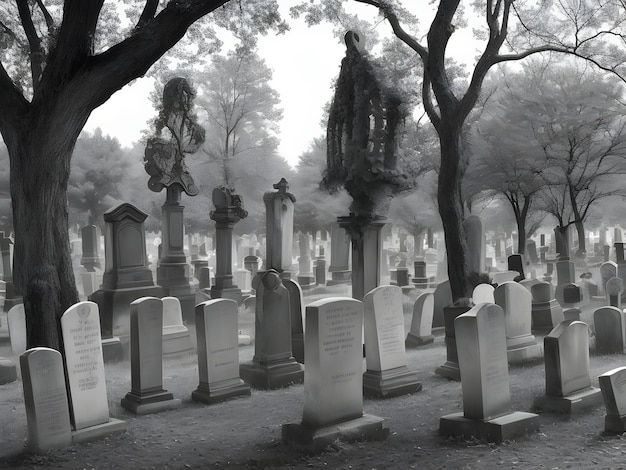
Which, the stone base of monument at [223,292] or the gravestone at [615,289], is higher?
the stone base of monument at [223,292]

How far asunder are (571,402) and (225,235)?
40.9 feet

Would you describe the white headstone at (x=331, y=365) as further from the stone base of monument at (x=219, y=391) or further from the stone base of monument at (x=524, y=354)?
the stone base of monument at (x=524, y=354)

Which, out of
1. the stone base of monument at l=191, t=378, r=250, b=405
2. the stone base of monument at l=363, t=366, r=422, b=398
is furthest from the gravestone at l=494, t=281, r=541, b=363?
the stone base of monument at l=191, t=378, r=250, b=405

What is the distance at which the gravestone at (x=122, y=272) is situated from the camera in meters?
13.2

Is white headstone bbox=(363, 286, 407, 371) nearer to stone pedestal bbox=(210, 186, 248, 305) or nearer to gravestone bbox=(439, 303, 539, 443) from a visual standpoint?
gravestone bbox=(439, 303, 539, 443)

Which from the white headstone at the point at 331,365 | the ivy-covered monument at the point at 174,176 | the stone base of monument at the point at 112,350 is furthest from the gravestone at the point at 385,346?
the ivy-covered monument at the point at 174,176

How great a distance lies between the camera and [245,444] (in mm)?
6336

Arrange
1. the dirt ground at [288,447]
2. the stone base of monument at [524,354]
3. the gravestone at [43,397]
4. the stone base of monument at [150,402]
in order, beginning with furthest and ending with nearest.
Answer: the stone base of monument at [524,354] → the stone base of monument at [150,402] → the gravestone at [43,397] → the dirt ground at [288,447]

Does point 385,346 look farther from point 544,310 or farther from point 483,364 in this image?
point 544,310

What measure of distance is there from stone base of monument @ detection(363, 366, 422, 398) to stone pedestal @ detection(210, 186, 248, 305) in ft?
31.6

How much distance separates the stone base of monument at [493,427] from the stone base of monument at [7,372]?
6.99 meters

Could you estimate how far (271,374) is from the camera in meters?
8.96

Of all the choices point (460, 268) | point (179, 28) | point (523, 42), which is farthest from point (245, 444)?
point (523, 42)

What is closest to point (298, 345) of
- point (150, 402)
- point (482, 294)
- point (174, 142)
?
point (150, 402)
